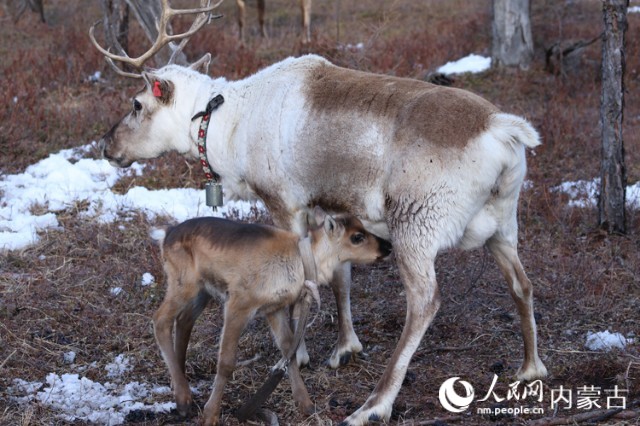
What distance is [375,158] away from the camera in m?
5.06

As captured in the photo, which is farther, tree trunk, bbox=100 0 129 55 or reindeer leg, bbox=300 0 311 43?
reindeer leg, bbox=300 0 311 43

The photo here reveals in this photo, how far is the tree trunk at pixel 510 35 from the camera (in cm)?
1308

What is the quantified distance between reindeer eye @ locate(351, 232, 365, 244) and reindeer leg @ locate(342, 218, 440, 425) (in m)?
0.18

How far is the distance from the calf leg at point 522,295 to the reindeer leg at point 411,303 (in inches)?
22.9

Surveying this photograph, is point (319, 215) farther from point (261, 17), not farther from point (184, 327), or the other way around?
point (261, 17)

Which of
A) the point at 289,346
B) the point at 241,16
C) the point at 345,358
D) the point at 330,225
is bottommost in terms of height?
the point at 241,16

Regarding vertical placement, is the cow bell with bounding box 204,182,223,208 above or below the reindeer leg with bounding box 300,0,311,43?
above

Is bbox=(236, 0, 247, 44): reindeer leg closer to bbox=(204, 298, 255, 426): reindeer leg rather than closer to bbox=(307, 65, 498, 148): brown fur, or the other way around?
bbox=(307, 65, 498, 148): brown fur

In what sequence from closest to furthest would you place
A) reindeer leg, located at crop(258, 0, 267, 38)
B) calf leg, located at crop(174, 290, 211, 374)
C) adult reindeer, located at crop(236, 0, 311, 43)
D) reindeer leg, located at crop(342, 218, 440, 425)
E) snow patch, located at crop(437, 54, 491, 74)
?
reindeer leg, located at crop(342, 218, 440, 425), calf leg, located at crop(174, 290, 211, 374), snow patch, located at crop(437, 54, 491, 74), adult reindeer, located at crop(236, 0, 311, 43), reindeer leg, located at crop(258, 0, 267, 38)

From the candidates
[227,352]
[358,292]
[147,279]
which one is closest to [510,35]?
[358,292]

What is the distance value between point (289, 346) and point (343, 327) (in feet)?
2.99

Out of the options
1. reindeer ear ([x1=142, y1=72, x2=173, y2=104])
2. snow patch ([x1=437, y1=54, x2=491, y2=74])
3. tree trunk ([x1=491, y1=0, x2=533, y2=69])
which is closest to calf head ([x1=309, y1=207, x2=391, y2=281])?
reindeer ear ([x1=142, y1=72, x2=173, y2=104])

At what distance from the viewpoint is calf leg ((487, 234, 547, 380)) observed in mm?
5305

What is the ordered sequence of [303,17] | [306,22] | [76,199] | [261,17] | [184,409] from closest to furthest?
[184,409], [76,199], [306,22], [303,17], [261,17]
